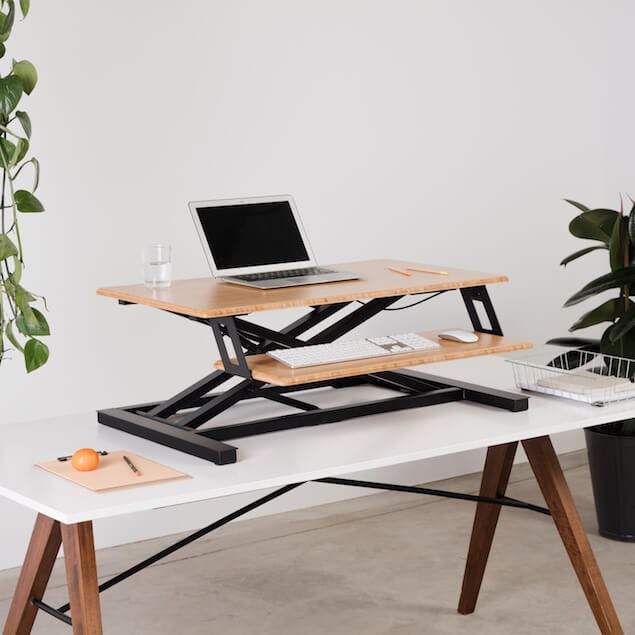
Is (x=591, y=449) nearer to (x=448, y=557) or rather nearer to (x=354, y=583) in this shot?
(x=448, y=557)

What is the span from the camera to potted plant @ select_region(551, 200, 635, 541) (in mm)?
3670

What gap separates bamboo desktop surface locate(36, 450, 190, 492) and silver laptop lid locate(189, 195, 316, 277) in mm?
598

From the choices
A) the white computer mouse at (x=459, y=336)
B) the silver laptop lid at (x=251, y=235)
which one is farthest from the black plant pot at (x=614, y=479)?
the silver laptop lid at (x=251, y=235)

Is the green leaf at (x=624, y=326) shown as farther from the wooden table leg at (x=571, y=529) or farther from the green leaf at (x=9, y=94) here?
the green leaf at (x=9, y=94)

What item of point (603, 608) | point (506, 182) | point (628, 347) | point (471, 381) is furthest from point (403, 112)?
point (603, 608)

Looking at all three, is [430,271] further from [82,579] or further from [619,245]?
[82,579]

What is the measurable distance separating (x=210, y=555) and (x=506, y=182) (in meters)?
1.99

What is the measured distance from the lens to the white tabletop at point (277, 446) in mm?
2121

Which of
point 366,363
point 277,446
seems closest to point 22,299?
point 277,446

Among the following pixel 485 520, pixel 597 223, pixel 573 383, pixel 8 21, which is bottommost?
pixel 485 520

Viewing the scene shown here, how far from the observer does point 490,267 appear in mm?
4688

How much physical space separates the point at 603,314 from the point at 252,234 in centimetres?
150

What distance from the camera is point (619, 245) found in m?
3.72

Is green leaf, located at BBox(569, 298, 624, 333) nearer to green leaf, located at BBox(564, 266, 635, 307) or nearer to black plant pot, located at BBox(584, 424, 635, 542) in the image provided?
green leaf, located at BBox(564, 266, 635, 307)
